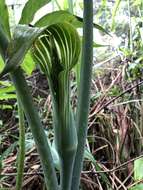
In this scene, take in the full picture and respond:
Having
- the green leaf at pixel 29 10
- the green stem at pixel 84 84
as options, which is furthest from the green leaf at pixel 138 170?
the green leaf at pixel 29 10

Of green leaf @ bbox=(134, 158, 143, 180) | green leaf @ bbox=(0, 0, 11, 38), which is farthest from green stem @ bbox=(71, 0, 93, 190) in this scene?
green leaf @ bbox=(134, 158, 143, 180)

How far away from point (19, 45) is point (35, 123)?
0.38 feet

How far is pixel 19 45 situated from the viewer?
11.9 inches

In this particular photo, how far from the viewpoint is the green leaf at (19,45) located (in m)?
0.29

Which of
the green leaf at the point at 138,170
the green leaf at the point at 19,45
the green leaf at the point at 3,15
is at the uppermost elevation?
the green leaf at the point at 3,15

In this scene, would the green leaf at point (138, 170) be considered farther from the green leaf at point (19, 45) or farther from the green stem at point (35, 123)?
the green leaf at point (19, 45)

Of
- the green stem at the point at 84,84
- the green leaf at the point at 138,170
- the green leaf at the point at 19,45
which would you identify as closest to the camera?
the green leaf at the point at 19,45

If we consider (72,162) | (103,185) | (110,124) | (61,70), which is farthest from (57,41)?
(110,124)

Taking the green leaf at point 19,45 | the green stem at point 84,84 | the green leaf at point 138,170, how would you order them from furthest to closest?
the green leaf at point 138,170 < the green stem at point 84,84 < the green leaf at point 19,45

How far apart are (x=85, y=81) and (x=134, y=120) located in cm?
79

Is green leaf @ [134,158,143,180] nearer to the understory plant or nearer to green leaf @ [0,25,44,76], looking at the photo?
the understory plant

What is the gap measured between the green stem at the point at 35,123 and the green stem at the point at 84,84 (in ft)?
0.12

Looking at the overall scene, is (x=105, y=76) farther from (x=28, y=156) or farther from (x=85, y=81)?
(x=85, y=81)

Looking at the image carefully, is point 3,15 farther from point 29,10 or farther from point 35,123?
point 35,123
